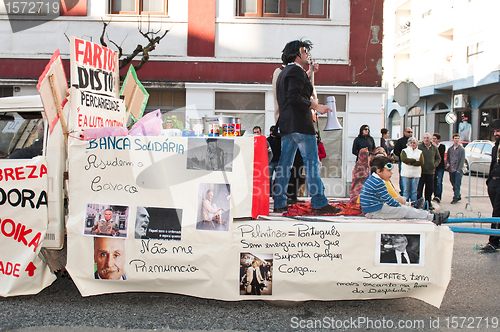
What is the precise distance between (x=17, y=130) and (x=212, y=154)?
1.99 m

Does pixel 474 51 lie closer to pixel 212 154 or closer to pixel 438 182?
pixel 438 182

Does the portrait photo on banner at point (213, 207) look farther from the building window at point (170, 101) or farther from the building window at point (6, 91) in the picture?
the building window at point (6, 91)

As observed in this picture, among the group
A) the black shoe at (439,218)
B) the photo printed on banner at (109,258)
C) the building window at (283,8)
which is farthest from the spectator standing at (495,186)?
the building window at (283,8)

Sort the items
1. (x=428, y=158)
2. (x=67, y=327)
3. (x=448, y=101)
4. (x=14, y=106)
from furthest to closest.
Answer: (x=448, y=101) < (x=428, y=158) < (x=14, y=106) < (x=67, y=327)

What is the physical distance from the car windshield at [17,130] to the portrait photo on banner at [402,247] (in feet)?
10.4

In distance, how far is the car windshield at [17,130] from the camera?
388 centimetres

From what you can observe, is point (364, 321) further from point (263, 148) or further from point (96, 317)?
point (96, 317)

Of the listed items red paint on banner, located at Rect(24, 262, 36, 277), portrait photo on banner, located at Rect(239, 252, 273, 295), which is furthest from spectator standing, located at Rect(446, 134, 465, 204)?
red paint on banner, located at Rect(24, 262, 36, 277)

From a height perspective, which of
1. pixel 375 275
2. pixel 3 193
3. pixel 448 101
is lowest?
pixel 375 275

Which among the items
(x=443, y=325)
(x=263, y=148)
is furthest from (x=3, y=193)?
(x=443, y=325)

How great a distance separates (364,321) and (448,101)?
29432 mm

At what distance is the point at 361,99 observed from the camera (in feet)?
38.1

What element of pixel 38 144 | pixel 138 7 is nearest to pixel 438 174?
pixel 138 7

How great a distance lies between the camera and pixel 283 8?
11.6 metres
